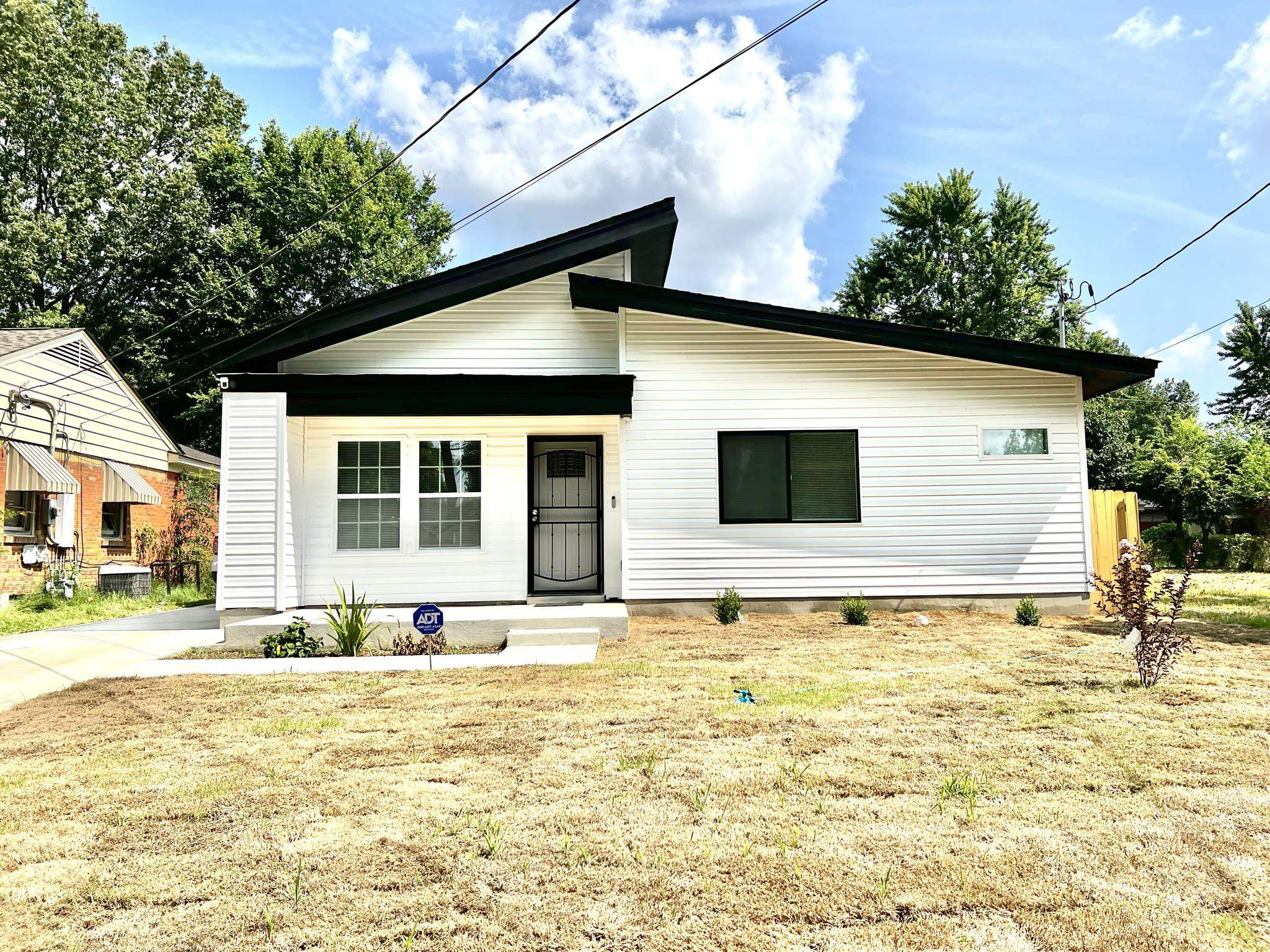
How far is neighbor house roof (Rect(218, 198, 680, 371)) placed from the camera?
413 inches

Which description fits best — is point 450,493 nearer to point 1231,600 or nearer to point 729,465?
point 729,465

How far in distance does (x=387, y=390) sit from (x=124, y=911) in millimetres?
7692

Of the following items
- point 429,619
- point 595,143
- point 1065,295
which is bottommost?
point 429,619

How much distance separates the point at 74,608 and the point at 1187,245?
19937 mm

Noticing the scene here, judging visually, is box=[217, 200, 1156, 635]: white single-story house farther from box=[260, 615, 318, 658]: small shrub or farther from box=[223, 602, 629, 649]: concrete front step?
box=[260, 615, 318, 658]: small shrub

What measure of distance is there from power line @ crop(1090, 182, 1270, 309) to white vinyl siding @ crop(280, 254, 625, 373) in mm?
9614

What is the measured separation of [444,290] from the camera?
424 inches

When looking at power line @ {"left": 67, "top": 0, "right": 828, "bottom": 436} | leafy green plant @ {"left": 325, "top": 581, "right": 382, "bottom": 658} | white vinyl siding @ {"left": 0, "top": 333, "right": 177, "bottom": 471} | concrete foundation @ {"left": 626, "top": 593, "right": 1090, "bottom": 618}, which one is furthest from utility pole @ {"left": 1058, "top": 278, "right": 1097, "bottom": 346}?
white vinyl siding @ {"left": 0, "top": 333, "right": 177, "bottom": 471}

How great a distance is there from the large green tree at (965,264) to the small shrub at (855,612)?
2449 centimetres

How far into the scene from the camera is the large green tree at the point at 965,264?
103 ft

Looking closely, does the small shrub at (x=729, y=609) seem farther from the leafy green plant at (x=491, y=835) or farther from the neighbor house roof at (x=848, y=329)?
the leafy green plant at (x=491, y=835)

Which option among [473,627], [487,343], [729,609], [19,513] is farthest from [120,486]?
[729,609]

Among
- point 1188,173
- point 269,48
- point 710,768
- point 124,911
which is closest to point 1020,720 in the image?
point 710,768

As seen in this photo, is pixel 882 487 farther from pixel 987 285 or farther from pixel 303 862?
pixel 987 285
